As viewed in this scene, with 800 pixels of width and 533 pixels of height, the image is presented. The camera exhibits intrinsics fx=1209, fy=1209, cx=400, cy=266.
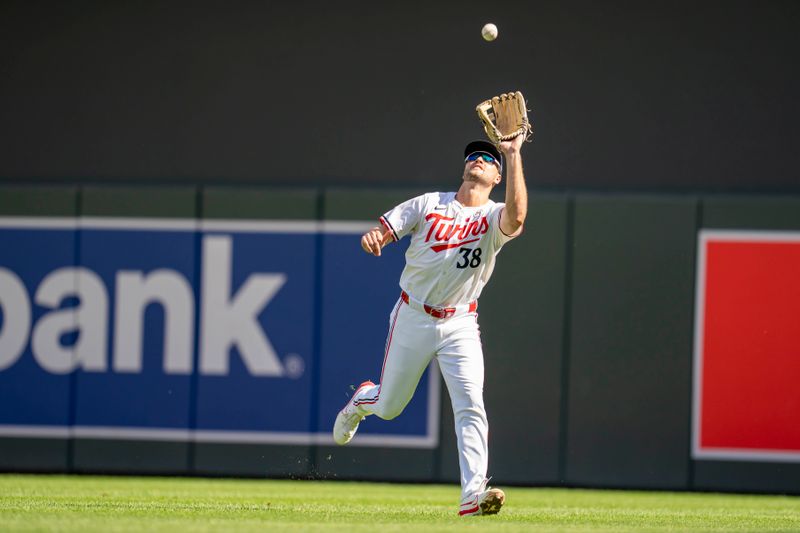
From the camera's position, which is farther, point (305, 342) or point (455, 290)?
point (305, 342)

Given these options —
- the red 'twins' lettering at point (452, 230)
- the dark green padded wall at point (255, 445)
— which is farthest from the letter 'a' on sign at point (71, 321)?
the red 'twins' lettering at point (452, 230)

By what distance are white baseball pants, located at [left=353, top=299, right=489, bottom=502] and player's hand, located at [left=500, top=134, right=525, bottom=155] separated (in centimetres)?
74

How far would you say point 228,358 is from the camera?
7375 millimetres

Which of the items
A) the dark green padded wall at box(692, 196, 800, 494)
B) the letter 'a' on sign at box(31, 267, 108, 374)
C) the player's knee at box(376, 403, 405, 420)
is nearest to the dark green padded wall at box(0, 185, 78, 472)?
the letter 'a' on sign at box(31, 267, 108, 374)

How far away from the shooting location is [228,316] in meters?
7.38

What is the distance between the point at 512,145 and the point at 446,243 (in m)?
0.50

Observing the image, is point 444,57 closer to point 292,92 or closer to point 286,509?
point 292,92

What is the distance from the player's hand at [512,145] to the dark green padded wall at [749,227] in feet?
8.43

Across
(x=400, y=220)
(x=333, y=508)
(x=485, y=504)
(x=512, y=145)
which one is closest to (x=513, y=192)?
(x=512, y=145)

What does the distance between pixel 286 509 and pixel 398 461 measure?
75.8 inches

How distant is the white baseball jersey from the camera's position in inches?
203

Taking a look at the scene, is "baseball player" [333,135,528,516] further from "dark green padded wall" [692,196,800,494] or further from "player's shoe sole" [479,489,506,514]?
"dark green padded wall" [692,196,800,494]

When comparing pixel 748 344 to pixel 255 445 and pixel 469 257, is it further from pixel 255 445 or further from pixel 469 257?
pixel 255 445

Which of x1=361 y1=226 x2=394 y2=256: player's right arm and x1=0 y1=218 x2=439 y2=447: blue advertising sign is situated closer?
x1=361 y1=226 x2=394 y2=256: player's right arm
